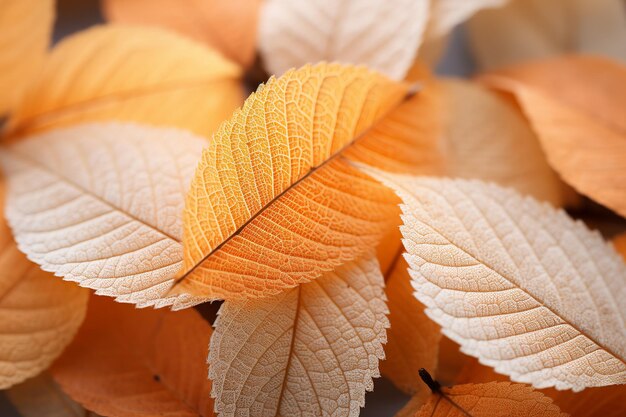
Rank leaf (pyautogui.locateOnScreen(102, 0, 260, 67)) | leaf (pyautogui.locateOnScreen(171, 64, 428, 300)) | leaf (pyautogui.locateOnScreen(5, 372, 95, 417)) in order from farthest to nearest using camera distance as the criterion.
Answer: leaf (pyautogui.locateOnScreen(102, 0, 260, 67)) → leaf (pyautogui.locateOnScreen(5, 372, 95, 417)) → leaf (pyautogui.locateOnScreen(171, 64, 428, 300))

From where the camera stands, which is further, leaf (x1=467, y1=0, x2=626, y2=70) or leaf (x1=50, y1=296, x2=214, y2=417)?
leaf (x1=467, y1=0, x2=626, y2=70)

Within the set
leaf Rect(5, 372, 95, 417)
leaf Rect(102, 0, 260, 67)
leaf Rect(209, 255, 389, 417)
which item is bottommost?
leaf Rect(5, 372, 95, 417)

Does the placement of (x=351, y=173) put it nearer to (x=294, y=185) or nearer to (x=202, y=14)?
(x=294, y=185)

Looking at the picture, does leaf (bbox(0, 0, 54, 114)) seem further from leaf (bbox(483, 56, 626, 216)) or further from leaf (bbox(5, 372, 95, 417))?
leaf (bbox(483, 56, 626, 216))

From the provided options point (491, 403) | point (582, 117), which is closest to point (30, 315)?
point (491, 403)

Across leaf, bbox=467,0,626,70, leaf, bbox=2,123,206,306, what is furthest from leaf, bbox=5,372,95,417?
leaf, bbox=467,0,626,70

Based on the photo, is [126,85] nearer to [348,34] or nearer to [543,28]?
[348,34]
